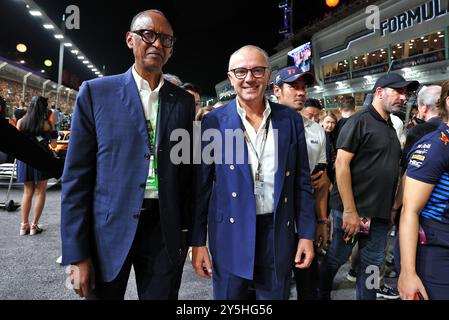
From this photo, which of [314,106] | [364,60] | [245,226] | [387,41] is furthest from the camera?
[364,60]

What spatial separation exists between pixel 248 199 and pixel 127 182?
673 mm

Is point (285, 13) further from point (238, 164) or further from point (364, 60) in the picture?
point (238, 164)

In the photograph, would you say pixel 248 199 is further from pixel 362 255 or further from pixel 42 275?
pixel 42 275

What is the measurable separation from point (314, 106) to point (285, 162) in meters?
2.36

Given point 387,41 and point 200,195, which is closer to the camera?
point 200,195

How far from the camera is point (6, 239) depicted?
4.76 meters

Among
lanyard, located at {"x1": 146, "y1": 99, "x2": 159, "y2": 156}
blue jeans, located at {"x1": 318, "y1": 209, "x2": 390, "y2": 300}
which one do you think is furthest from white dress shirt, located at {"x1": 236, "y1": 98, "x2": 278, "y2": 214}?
blue jeans, located at {"x1": 318, "y1": 209, "x2": 390, "y2": 300}

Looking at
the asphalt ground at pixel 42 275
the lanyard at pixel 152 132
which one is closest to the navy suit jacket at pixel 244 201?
the lanyard at pixel 152 132

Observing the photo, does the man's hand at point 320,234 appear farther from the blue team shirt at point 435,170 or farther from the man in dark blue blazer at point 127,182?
the man in dark blue blazer at point 127,182

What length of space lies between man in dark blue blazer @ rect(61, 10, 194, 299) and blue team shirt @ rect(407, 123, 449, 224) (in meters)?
1.29

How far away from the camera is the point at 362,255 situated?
110 inches

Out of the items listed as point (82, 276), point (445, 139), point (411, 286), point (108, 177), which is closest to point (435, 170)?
point (445, 139)

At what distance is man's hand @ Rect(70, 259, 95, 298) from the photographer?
1.69 m

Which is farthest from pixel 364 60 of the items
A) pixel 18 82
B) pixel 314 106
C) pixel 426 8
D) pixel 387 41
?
pixel 18 82
